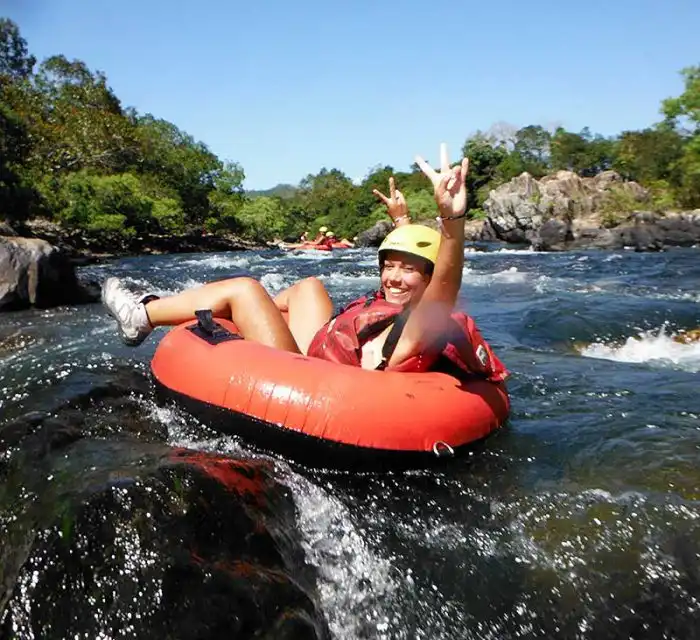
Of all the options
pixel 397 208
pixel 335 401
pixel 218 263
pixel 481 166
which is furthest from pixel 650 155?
pixel 335 401

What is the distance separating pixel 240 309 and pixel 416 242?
1.35m

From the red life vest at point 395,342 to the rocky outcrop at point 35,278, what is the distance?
6.01 meters

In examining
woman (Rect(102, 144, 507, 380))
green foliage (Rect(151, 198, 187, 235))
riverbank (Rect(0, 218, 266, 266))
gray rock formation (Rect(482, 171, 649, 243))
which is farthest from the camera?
gray rock formation (Rect(482, 171, 649, 243))

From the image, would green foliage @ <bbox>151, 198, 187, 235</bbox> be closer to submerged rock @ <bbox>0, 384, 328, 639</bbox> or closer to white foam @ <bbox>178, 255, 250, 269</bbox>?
white foam @ <bbox>178, 255, 250, 269</bbox>

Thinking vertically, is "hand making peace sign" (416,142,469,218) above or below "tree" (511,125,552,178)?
below

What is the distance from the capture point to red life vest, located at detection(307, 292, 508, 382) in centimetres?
328

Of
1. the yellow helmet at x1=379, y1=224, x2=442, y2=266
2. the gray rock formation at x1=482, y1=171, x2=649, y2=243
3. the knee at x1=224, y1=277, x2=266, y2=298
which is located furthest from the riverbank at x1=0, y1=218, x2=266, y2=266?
the gray rock formation at x1=482, y1=171, x2=649, y2=243

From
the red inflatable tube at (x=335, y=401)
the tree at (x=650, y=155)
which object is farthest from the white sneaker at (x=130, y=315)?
the tree at (x=650, y=155)

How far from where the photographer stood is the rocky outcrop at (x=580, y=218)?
80.2 ft

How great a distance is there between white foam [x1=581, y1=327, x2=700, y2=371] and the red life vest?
8.78 ft

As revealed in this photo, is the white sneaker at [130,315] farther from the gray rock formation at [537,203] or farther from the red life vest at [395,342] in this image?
the gray rock formation at [537,203]

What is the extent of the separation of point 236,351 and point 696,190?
35724 mm

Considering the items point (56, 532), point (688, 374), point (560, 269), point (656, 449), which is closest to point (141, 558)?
point (56, 532)

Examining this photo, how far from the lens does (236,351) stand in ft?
11.1
